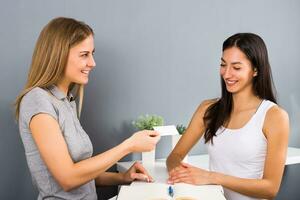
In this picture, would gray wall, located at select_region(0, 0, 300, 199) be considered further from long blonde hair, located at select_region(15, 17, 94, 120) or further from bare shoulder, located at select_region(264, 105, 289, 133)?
bare shoulder, located at select_region(264, 105, 289, 133)

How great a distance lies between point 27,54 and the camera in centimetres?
171

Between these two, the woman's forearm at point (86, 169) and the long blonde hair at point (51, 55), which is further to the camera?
the long blonde hair at point (51, 55)

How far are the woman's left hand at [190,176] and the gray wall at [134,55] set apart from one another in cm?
71

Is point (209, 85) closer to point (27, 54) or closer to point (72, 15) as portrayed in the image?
point (72, 15)

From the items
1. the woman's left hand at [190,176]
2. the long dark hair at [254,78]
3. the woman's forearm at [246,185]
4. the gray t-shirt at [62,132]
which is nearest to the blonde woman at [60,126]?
the gray t-shirt at [62,132]

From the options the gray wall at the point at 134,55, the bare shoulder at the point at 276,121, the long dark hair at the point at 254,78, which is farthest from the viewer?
the gray wall at the point at 134,55

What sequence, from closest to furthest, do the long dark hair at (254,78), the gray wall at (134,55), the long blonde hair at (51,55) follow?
1. the long blonde hair at (51,55)
2. the long dark hair at (254,78)
3. the gray wall at (134,55)

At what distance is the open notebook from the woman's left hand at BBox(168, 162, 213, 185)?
4cm

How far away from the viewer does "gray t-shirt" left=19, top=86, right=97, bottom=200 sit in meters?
1.14

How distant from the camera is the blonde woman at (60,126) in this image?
1.10 m

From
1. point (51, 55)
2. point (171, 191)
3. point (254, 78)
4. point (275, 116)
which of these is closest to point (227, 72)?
point (254, 78)

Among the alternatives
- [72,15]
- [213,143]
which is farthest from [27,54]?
[213,143]

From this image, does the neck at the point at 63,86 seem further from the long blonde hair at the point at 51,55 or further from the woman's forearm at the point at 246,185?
the woman's forearm at the point at 246,185

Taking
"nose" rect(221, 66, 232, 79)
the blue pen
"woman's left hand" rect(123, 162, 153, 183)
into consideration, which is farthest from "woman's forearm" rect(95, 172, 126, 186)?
"nose" rect(221, 66, 232, 79)
